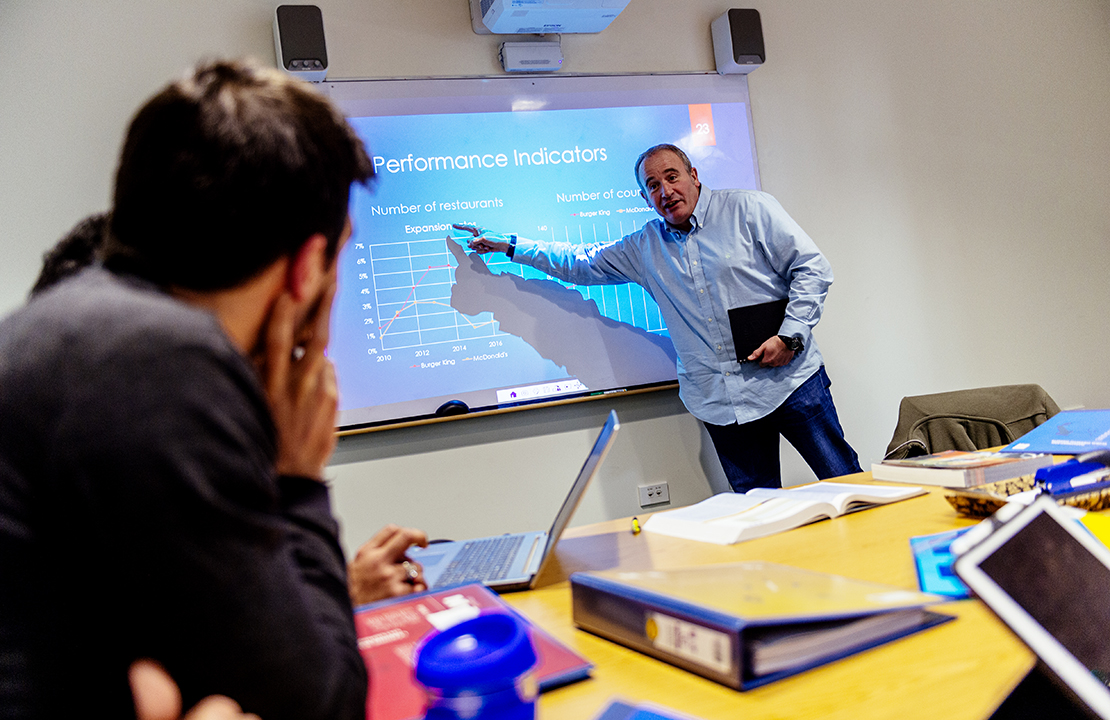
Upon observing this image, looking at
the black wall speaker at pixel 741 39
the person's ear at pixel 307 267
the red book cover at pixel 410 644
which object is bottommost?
the red book cover at pixel 410 644

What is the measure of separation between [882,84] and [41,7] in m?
3.53

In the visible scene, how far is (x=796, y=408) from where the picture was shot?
2.89 m

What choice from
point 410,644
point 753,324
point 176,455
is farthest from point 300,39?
point 176,455

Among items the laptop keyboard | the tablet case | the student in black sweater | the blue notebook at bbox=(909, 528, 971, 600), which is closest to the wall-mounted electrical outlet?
the tablet case

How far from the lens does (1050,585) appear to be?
857 mm

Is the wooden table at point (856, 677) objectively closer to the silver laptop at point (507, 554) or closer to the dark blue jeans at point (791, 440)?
the silver laptop at point (507, 554)

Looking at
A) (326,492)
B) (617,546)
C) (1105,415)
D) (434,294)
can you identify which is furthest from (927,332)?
(326,492)

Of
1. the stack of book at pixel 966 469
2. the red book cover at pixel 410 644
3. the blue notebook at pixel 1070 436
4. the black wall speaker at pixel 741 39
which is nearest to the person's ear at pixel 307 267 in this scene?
the red book cover at pixel 410 644

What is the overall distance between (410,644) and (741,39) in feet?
10.1

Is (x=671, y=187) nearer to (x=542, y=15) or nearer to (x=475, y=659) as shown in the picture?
(x=542, y=15)

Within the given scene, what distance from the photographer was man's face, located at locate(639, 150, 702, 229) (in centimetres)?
296

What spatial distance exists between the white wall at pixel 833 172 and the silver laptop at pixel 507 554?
1.48m

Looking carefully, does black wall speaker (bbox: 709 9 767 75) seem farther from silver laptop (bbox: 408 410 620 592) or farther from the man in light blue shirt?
silver laptop (bbox: 408 410 620 592)

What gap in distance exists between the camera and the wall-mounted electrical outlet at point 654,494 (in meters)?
3.14
